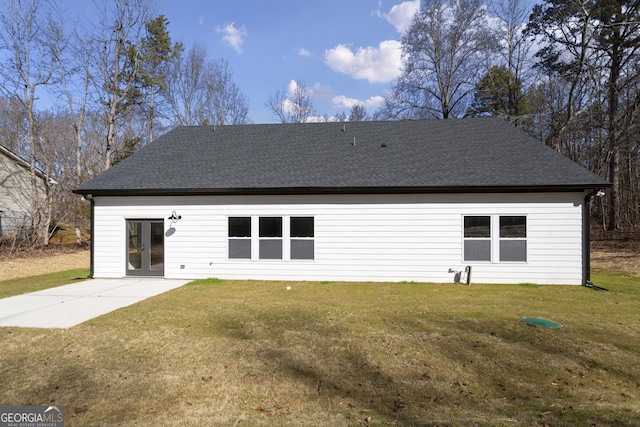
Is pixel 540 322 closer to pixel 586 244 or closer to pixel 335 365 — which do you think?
pixel 335 365

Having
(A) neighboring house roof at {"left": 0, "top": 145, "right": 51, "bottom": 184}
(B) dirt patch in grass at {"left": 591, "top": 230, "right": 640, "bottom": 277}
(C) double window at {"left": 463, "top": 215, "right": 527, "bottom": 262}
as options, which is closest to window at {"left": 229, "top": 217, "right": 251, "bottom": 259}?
(C) double window at {"left": 463, "top": 215, "right": 527, "bottom": 262}

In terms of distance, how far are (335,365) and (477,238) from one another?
7.43 metres

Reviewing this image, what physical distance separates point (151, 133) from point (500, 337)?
87.8ft

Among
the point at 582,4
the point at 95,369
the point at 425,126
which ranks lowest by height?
the point at 95,369

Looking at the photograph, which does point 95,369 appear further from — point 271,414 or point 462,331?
point 462,331

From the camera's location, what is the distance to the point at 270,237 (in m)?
10.9

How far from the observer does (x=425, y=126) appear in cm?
1416

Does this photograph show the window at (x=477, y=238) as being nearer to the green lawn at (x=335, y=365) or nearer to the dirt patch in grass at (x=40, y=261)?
the green lawn at (x=335, y=365)

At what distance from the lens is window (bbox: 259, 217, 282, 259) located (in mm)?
10852

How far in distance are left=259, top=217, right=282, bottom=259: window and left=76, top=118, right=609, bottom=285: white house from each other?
3cm

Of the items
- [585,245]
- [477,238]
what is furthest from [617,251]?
→ [477,238]

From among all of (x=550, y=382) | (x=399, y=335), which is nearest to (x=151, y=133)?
(x=399, y=335)

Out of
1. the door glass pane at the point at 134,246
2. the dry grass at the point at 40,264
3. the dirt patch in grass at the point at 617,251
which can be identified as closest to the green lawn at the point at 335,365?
the door glass pane at the point at 134,246

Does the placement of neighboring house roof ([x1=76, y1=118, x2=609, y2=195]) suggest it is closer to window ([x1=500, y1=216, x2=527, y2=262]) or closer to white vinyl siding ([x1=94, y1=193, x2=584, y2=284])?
white vinyl siding ([x1=94, y1=193, x2=584, y2=284])
